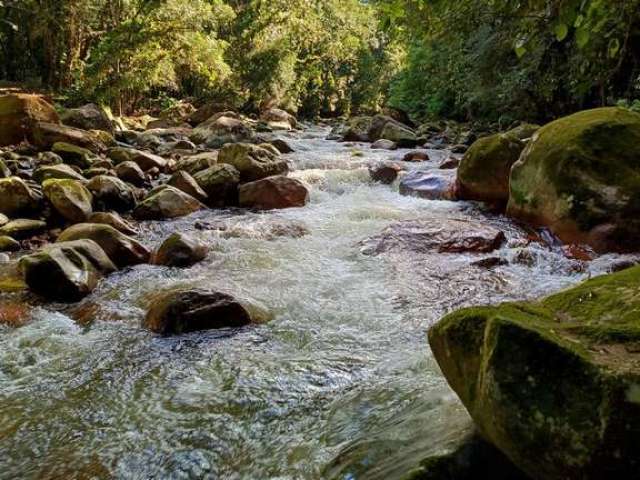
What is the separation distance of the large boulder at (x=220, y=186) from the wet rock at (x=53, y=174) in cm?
173

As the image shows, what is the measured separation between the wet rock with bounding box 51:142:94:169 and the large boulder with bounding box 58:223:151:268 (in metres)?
3.68

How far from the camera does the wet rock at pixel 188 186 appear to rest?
25.7 feet

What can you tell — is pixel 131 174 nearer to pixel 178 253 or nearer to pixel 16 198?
pixel 16 198

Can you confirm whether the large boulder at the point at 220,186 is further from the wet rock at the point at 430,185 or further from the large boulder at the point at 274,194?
the wet rock at the point at 430,185

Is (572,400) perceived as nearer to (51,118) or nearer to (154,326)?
(154,326)

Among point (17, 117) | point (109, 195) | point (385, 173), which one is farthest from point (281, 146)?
point (109, 195)

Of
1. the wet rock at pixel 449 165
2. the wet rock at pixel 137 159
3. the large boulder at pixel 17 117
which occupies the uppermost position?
the large boulder at pixel 17 117

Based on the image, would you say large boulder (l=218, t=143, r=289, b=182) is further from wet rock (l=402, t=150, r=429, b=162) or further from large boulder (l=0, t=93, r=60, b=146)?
large boulder (l=0, t=93, r=60, b=146)

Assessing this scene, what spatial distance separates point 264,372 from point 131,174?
20.8 ft

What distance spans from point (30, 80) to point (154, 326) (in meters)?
14.7

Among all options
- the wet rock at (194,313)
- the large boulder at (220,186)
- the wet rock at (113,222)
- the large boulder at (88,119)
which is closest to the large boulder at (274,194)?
the large boulder at (220,186)

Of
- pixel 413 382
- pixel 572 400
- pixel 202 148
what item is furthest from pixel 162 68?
pixel 572 400

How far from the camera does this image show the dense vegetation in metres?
2.33

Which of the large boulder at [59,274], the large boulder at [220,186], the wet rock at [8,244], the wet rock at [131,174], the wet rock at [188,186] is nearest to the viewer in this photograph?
the large boulder at [59,274]
